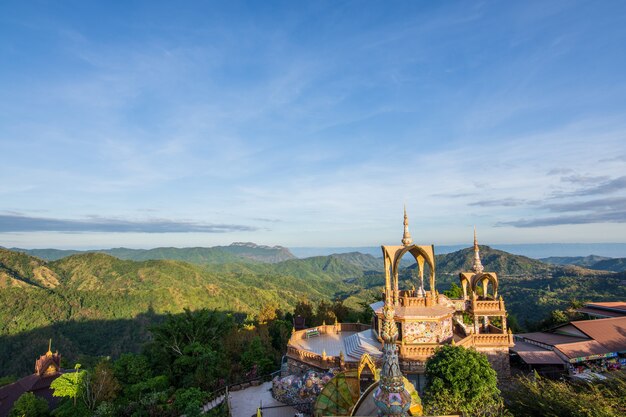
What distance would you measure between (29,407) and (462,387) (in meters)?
25.1

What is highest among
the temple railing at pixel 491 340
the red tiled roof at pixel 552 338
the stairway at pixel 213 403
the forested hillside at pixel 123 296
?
the temple railing at pixel 491 340

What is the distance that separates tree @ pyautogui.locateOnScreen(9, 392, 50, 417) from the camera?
2086 centimetres

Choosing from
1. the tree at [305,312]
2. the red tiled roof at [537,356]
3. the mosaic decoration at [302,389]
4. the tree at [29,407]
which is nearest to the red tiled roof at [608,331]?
the red tiled roof at [537,356]

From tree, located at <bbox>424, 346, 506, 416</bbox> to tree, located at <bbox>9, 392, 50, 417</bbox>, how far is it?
2339 cm

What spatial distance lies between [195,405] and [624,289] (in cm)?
8880

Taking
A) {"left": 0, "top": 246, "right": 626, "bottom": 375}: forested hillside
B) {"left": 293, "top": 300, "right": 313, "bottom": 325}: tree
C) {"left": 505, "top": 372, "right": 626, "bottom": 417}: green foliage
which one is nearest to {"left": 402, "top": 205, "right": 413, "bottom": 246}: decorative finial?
{"left": 505, "top": 372, "right": 626, "bottom": 417}: green foliage

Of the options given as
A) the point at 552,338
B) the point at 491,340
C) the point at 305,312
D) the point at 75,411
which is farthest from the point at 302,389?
the point at 305,312

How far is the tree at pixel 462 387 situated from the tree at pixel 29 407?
76.7 ft

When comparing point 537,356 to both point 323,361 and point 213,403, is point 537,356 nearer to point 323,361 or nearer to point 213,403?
point 323,361

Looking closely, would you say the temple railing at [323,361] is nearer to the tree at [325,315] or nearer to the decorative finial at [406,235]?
the decorative finial at [406,235]

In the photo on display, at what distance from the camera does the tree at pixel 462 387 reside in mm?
14453

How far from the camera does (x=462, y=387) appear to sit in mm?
14867

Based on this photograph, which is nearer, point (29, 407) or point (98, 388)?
point (98, 388)

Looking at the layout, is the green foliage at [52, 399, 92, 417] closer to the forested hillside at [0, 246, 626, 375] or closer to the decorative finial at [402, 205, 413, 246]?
the decorative finial at [402, 205, 413, 246]
